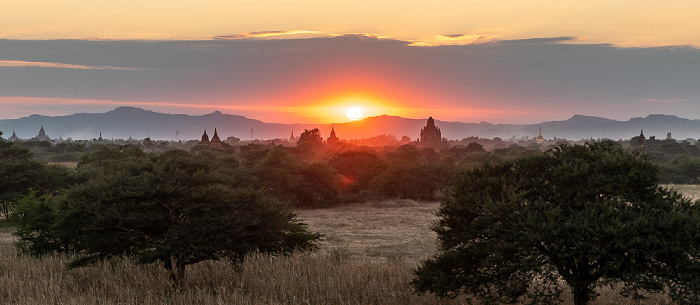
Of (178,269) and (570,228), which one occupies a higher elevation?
(570,228)

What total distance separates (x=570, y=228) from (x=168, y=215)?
9.17 metres

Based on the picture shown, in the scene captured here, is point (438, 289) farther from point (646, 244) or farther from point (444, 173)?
point (444, 173)

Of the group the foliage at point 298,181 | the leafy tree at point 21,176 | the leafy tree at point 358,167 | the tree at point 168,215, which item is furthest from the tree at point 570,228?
the leafy tree at point 358,167

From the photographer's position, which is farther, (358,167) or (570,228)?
(358,167)

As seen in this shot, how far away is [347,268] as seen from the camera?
15.6 meters

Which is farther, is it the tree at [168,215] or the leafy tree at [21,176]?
the leafy tree at [21,176]

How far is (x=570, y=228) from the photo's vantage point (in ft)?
32.3

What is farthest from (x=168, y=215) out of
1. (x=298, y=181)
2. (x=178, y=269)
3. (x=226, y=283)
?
(x=298, y=181)

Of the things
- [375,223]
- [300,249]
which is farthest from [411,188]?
[300,249]

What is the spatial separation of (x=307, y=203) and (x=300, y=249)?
3304cm

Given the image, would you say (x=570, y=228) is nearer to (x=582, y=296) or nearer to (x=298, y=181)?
(x=582, y=296)

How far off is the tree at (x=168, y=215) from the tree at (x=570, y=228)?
17.8 feet

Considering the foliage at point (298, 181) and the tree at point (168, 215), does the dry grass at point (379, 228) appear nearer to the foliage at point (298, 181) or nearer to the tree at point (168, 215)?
the foliage at point (298, 181)

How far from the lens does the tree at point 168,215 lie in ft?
45.4
